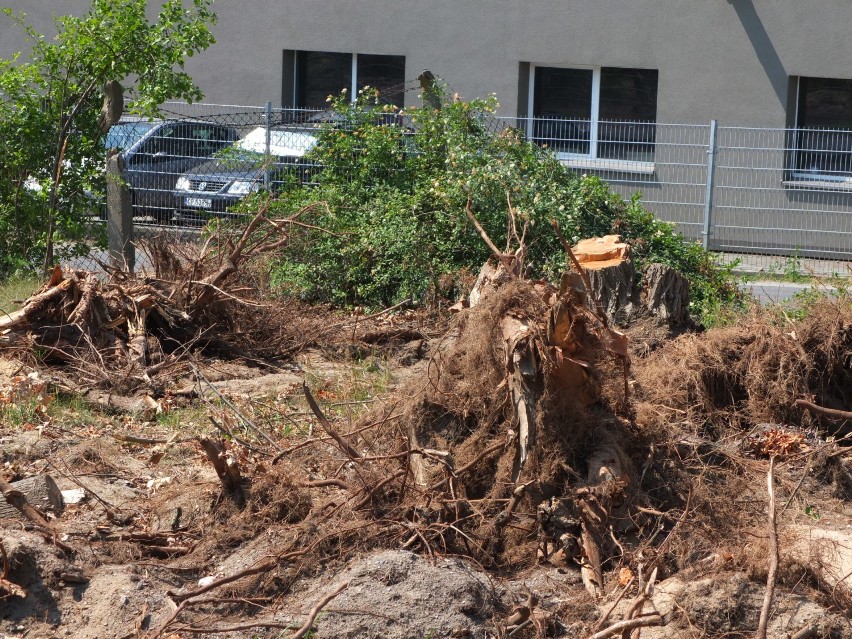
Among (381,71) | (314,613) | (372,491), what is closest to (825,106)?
(381,71)

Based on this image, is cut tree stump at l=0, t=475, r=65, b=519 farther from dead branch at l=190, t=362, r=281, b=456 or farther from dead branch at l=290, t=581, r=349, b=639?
dead branch at l=290, t=581, r=349, b=639

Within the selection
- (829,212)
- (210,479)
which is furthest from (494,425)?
(829,212)

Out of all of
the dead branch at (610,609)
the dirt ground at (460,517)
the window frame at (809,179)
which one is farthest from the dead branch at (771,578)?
the window frame at (809,179)

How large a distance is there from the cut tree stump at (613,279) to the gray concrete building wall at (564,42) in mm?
7895

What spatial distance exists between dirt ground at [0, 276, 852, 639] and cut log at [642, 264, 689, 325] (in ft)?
3.05

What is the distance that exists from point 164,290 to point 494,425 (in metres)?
3.93

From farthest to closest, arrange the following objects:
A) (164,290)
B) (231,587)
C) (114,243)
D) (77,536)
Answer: (114,243) < (164,290) < (77,536) < (231,587)

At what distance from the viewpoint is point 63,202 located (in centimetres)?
1092

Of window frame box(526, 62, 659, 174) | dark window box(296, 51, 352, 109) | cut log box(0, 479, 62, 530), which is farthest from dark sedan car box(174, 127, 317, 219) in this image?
cut log box(0, 479, 62, 530)

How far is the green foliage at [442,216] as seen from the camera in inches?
385

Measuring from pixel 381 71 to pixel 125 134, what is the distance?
5718 mm

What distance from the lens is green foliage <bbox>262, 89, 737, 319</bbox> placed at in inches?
385

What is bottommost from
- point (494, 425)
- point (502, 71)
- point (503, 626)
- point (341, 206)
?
point (503, 626)

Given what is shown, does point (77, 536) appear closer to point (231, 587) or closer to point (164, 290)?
point (231, 587)
